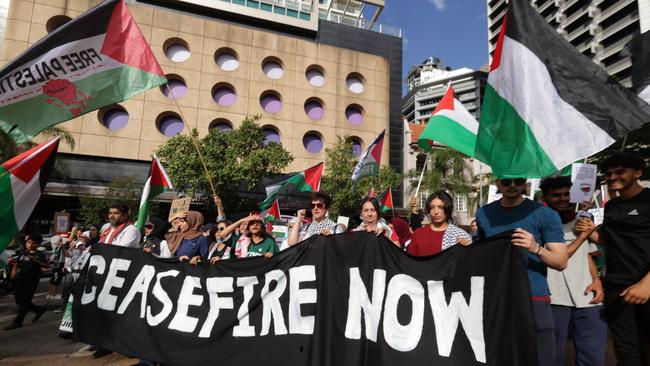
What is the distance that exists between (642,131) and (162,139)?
28.3m

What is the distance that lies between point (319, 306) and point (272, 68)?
30.7 metres

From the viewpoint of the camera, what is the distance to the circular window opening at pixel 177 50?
29.3 metres

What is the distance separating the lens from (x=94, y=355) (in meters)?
4.93

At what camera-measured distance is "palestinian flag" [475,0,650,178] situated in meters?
2.62

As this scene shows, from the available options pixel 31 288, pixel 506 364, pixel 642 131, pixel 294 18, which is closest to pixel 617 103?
pixel 506 364

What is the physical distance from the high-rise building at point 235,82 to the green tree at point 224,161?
561 centimetres

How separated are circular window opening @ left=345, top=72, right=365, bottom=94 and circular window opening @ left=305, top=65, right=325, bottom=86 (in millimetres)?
2221

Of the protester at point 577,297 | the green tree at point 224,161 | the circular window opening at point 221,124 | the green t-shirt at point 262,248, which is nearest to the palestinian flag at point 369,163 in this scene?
the green t-shirt at point 262,248

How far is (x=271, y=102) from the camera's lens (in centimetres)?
3134

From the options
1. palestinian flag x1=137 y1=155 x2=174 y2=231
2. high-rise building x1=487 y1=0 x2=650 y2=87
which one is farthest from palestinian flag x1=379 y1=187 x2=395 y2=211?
high-rise building x1=487 y1=0 x2=650 y2=87

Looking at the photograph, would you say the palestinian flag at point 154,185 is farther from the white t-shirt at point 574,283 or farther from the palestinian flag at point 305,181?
the white t-shirt at point 574,283

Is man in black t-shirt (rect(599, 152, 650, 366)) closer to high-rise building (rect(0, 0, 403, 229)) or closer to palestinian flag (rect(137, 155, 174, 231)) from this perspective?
palestinian flag (rect(137, 155, 174, 231))

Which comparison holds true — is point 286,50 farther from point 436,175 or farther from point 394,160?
point 436,175

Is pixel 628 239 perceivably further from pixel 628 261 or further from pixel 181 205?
pixel 181 205
